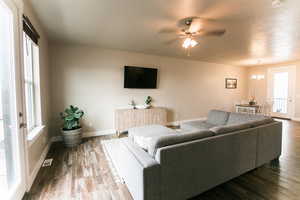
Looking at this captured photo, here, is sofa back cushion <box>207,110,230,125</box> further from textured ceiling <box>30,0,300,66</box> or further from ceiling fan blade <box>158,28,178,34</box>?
ceiling fan blade <box>158,28,178,34</box>

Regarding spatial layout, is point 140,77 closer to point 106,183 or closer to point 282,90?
point 106,183

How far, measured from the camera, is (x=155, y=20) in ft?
8.42

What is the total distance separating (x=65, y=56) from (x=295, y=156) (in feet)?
18.8

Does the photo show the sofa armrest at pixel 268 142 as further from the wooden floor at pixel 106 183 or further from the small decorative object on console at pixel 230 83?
the small decorative object on console at pixel 230 83

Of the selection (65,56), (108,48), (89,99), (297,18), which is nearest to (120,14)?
(108,48)

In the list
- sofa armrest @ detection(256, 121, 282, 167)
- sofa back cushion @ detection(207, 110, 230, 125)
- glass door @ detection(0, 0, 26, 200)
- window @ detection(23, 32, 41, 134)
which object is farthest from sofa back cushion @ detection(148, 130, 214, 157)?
window @ detection(23, 32, 41, 134)

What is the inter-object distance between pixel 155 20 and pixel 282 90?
734 cm

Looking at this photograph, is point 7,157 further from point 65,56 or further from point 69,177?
point 65,56

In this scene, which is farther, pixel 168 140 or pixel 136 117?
pixel 136 117

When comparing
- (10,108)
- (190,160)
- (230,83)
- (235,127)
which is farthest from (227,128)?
(230,83)

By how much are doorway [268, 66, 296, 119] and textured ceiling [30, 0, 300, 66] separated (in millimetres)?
3492

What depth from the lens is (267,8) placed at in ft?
7.02

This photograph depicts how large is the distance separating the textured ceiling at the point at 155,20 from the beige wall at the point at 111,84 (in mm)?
516

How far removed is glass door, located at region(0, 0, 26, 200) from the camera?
5.32 feet
